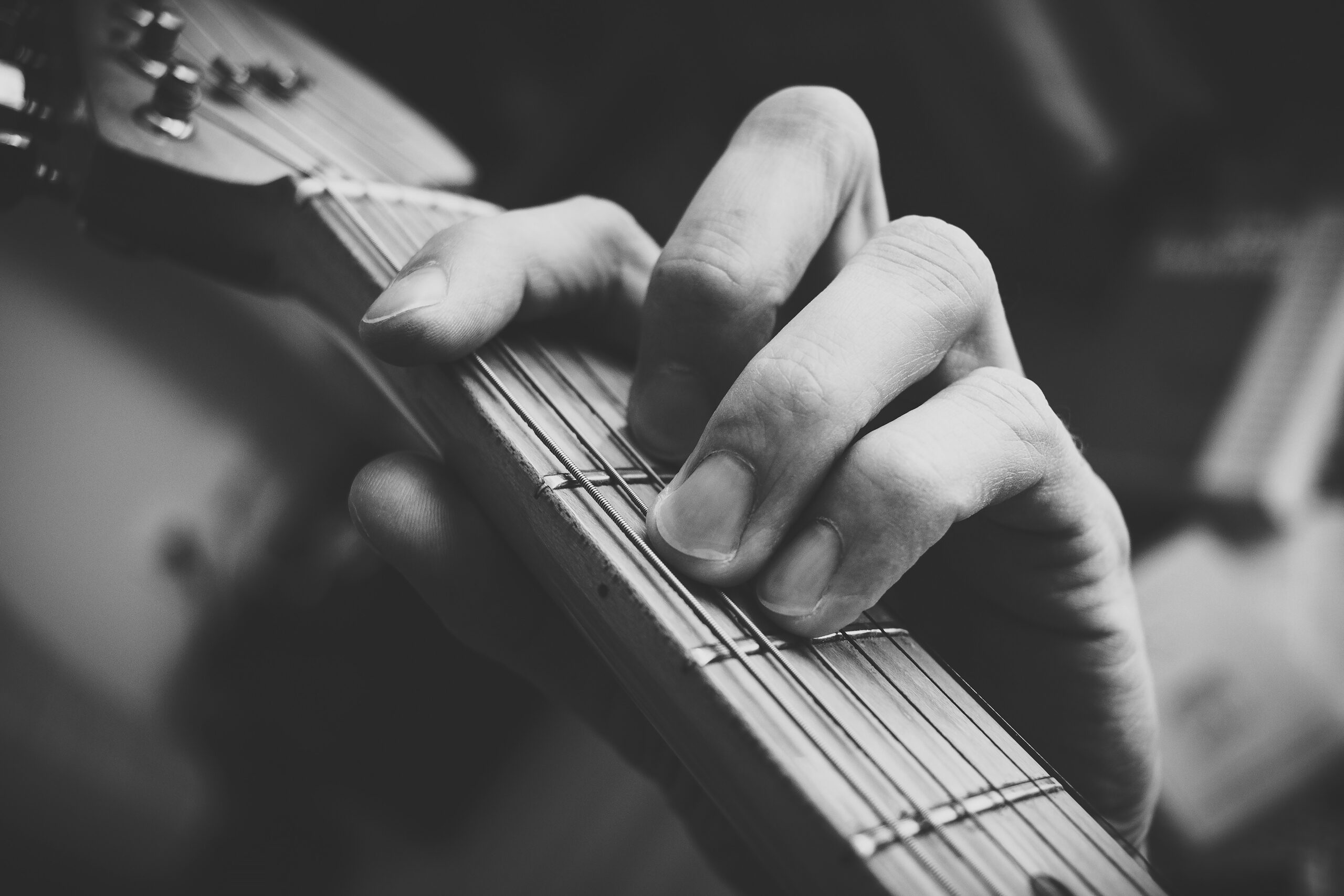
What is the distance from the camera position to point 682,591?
407 millimetres

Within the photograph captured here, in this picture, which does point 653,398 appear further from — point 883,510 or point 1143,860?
point 1143,860

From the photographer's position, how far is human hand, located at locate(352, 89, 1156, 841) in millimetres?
438

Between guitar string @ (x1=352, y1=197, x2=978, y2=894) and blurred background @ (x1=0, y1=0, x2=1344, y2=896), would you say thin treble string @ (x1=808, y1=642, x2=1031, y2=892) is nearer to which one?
guitar string @ (x1=352, y1=197, x2=978, y2=894)

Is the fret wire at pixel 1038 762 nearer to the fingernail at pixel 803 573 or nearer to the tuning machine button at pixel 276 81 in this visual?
the fingernail at pixel 803 573

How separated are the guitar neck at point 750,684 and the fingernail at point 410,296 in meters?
0.04

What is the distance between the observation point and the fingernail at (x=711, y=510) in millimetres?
418

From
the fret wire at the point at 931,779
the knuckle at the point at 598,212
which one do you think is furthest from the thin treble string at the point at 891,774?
the knuckle at the point at 598,212

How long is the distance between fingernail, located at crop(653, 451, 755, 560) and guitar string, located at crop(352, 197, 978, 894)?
2 cm

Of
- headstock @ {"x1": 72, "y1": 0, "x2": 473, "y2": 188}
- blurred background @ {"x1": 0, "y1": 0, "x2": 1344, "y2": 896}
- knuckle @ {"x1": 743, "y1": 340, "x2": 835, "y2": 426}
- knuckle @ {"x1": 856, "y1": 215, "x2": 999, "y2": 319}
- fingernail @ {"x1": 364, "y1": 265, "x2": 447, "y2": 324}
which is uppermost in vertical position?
headstock @ {"x1": 72, "y1": 0, "x2": 473, "y2": 188}

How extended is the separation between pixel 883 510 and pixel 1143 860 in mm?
229

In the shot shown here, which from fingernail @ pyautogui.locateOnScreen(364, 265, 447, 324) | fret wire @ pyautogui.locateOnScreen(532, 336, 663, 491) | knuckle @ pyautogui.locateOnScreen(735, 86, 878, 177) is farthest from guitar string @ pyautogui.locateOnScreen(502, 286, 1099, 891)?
knuckle @ pyautogui.locateOnScreen(735, 86, 878, 177)

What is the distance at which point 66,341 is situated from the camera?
1310 mm

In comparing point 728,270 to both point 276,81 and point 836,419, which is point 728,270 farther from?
point 276,81

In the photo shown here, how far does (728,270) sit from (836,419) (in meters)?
0.14
